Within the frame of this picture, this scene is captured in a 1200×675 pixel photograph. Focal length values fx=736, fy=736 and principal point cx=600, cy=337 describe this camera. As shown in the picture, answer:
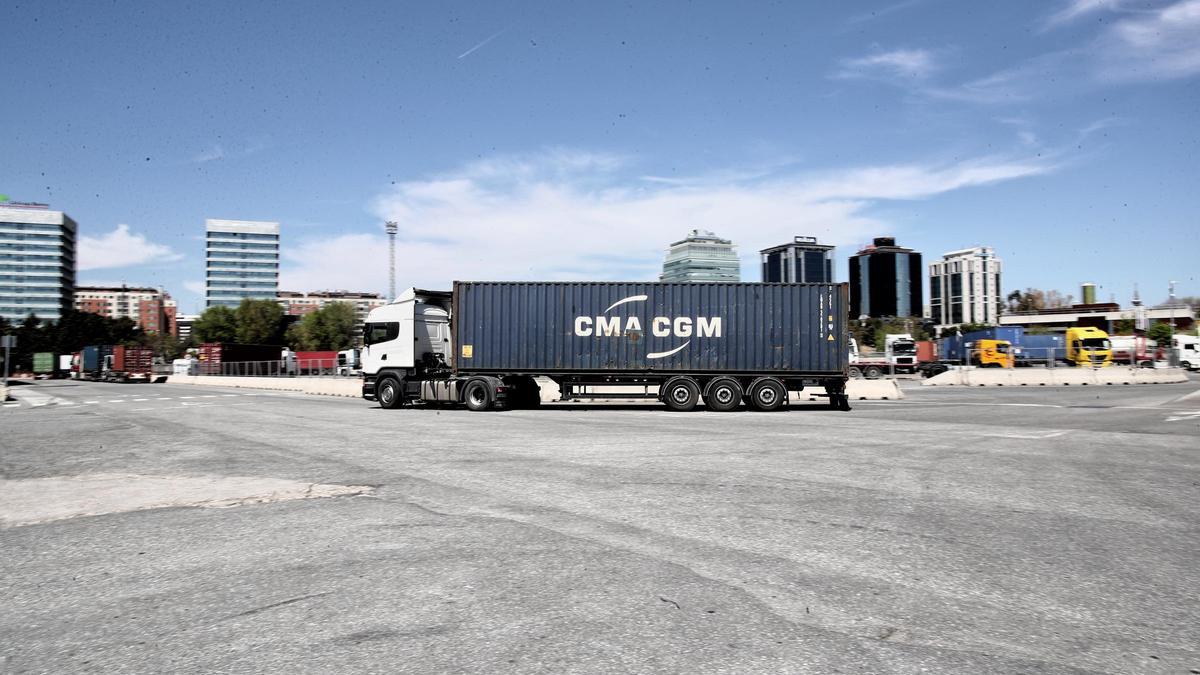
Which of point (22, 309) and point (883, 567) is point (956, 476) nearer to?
point (883, 567)

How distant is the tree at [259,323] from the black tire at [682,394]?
417 ft

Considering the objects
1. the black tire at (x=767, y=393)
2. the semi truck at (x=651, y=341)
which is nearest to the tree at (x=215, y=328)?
the semi truck at (x=651, y=341)

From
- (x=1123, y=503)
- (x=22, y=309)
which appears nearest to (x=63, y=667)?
(x=1123, y=503)

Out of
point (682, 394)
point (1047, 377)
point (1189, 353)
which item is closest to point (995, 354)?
point (1047, 377)

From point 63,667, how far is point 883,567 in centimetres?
478

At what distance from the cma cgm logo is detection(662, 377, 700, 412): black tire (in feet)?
2.89

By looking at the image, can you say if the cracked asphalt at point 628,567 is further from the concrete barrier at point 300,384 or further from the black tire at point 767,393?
the concrete barrier at point 300,384

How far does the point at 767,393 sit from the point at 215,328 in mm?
136798

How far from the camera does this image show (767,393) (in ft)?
70.8

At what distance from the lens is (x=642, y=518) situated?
6707mm

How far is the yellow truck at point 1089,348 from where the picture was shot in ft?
155

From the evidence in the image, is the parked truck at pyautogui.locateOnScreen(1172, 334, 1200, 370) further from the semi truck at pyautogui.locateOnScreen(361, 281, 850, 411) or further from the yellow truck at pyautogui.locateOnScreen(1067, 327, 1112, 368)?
the semi truck at pyautogui.locateOnScreen(361, 281, 850, 411)

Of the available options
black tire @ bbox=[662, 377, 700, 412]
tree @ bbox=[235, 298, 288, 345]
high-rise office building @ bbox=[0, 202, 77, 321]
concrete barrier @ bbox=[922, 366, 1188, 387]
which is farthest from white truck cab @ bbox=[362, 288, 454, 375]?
high-rise office building @ bbox=[0, 202, 77, 321]

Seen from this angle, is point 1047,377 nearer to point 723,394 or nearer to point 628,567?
point 723,394
